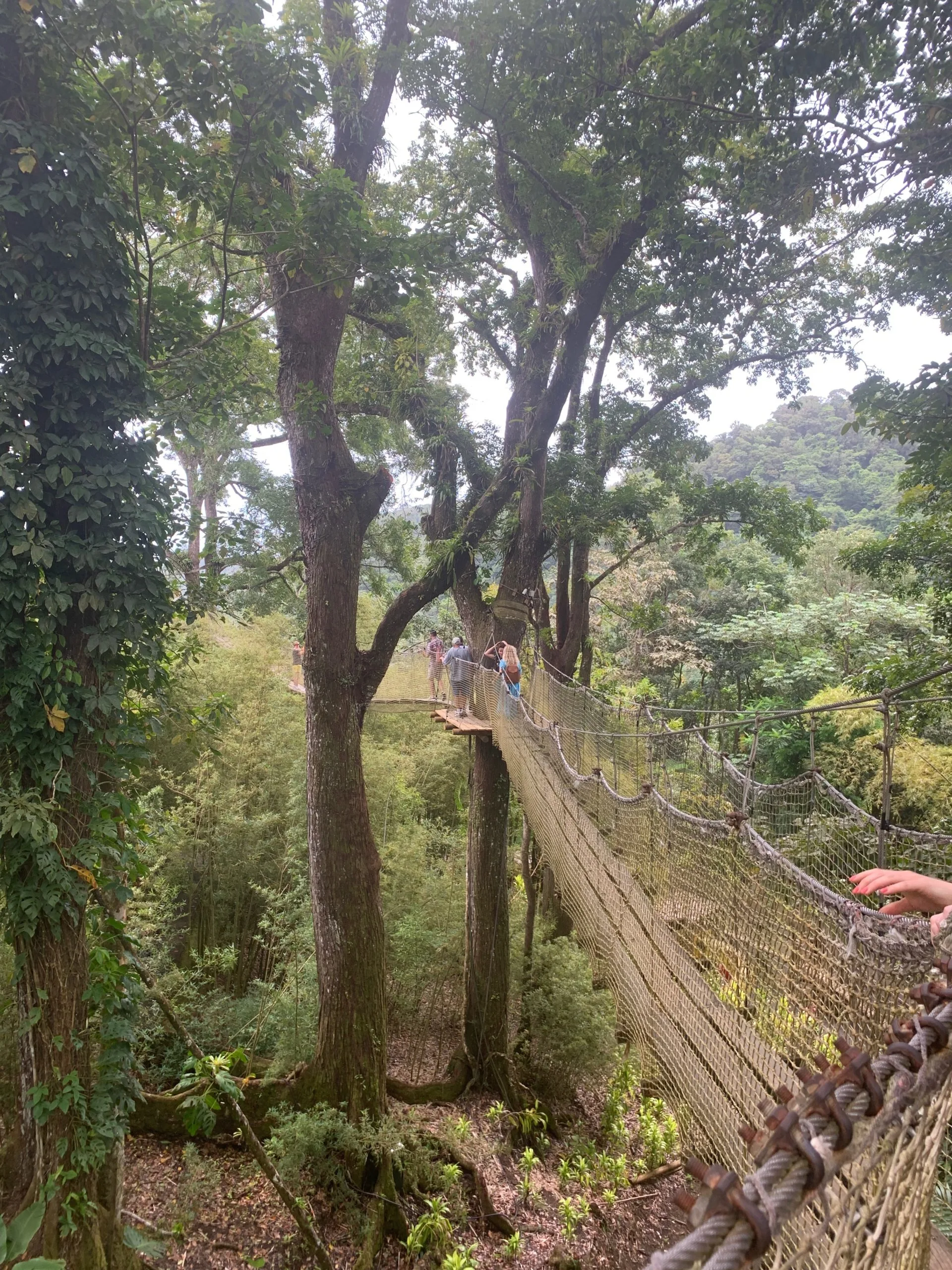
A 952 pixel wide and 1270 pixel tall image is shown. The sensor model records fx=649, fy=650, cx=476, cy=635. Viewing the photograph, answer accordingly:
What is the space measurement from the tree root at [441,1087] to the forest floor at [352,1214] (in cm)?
11

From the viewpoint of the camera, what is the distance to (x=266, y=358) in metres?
4.09

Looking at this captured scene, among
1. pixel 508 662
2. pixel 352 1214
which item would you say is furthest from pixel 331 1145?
pixel 508 662

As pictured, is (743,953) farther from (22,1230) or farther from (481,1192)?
(481,1192)

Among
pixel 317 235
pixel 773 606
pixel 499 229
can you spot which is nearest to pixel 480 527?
pixel 317 235

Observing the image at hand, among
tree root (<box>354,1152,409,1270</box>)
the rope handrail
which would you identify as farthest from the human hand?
tree root (<box>354,1152,409,1270</box>)

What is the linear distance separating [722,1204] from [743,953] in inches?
52.8

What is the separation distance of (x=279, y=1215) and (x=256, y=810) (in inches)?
130

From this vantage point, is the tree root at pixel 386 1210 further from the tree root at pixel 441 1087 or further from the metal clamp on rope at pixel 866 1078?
the metal clamp on rope at pixel 866 1078

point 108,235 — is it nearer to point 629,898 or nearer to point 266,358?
point 266,358

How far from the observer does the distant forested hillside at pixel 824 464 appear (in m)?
15.3

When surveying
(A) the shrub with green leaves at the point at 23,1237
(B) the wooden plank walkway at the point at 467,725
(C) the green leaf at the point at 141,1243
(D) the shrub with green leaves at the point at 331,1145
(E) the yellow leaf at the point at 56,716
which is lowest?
(D) the shrub with green leaves at the point at 331,1145

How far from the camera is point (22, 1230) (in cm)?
73

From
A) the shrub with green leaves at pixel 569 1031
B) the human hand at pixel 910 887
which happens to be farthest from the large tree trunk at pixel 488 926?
the human hand at pixel 910 887

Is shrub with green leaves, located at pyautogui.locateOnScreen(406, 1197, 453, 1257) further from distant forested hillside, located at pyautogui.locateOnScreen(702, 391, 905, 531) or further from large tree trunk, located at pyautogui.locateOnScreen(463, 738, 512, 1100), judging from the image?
distant forested hillside, located at pyautogui.locateOnScreen(702, 391, 905, 531)
